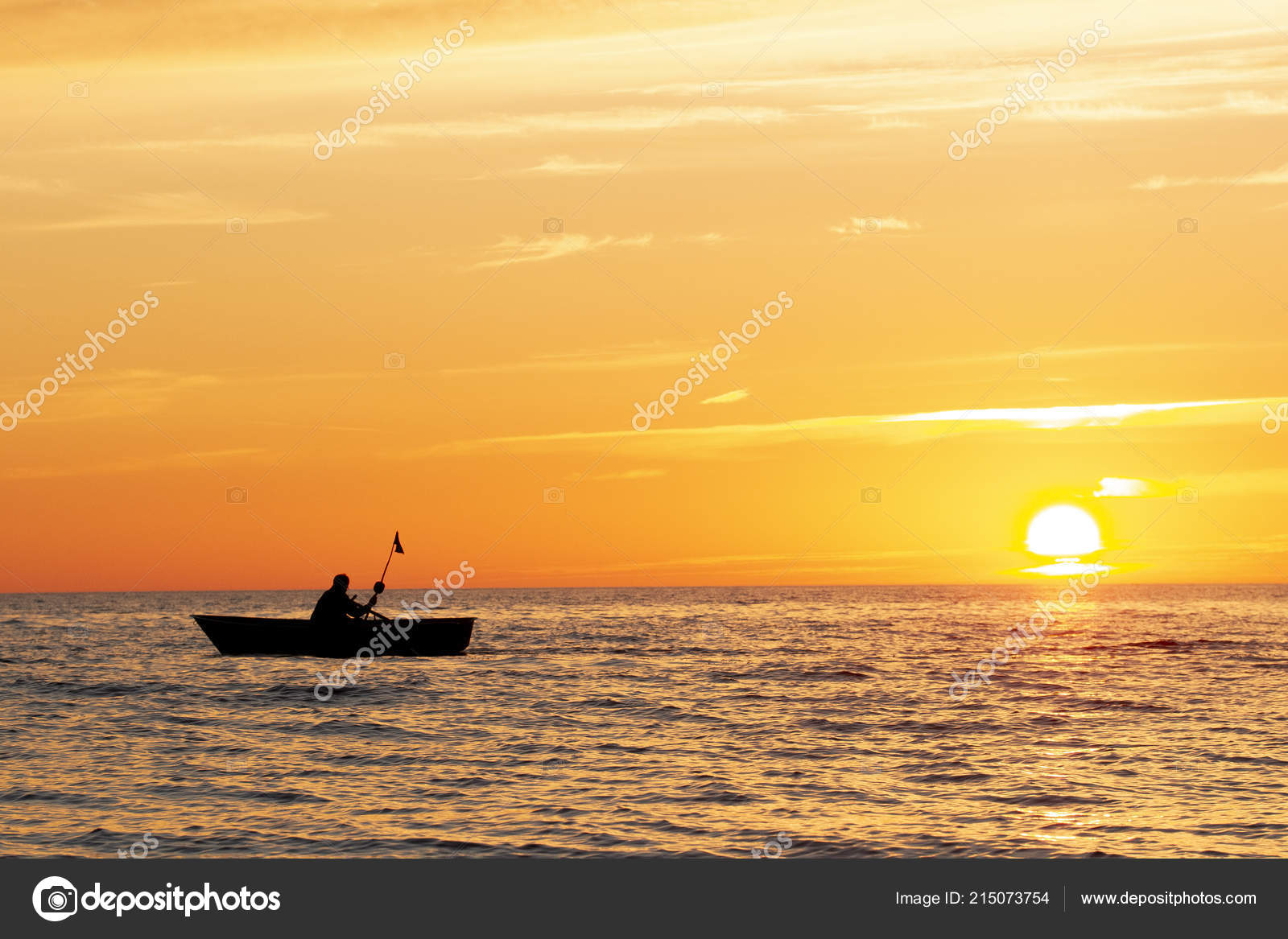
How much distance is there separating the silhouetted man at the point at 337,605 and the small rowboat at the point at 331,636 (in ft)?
0.97

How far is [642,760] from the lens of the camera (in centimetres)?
2177

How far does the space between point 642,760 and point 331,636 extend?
1982 centimetres

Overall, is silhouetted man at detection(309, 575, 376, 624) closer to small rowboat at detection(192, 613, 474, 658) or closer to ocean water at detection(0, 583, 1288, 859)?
small rowboat at detection(192, 613, 474, 658)

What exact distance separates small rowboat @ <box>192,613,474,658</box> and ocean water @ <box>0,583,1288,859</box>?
3.42 ft

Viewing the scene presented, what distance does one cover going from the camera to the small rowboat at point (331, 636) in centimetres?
3859

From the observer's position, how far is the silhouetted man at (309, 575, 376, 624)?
122 ft

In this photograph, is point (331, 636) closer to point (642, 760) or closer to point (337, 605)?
point (337, 605)

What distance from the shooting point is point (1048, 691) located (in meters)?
35.4
